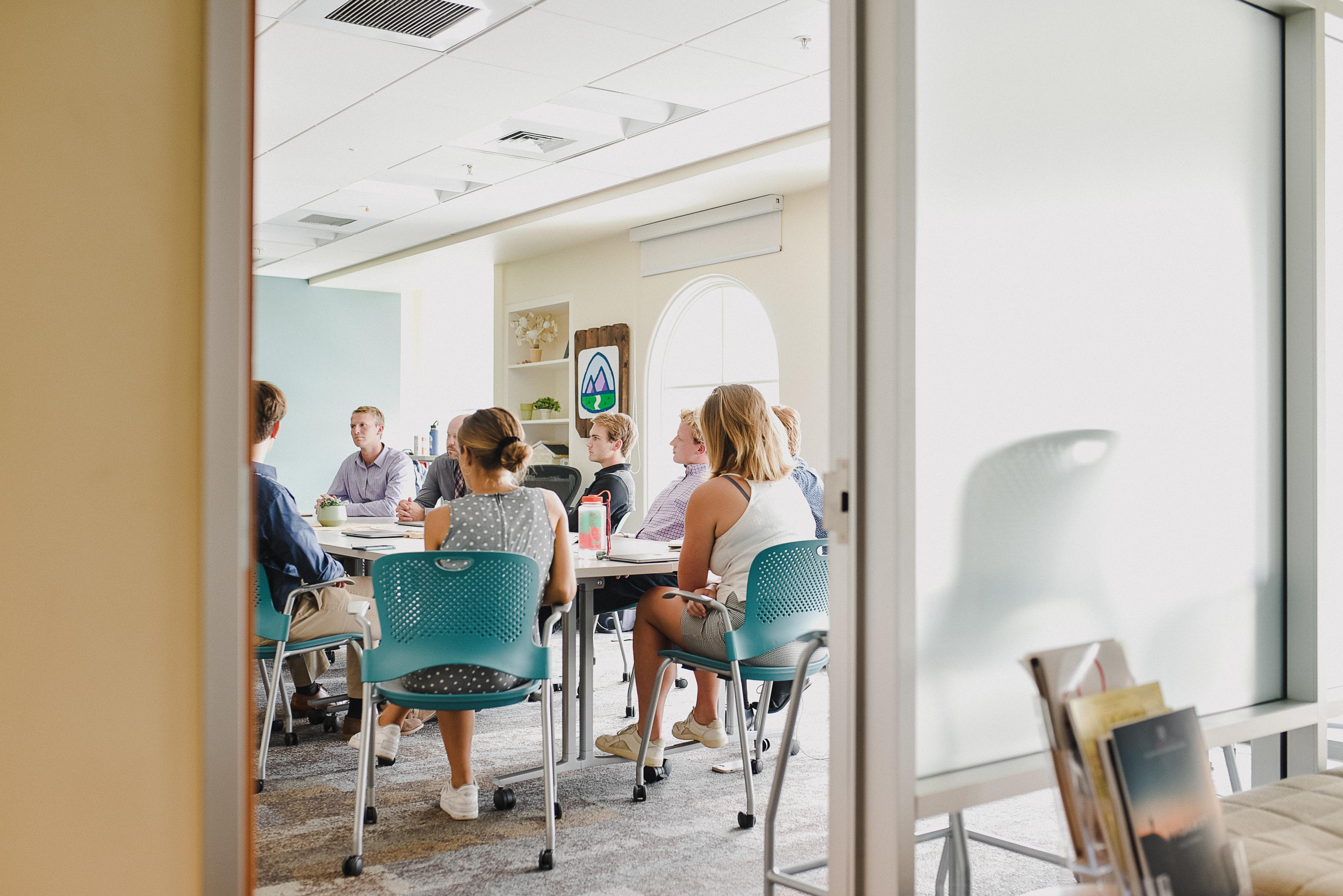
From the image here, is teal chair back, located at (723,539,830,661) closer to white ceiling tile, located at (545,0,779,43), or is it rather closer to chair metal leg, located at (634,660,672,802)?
chair metal leg, located at (634,660,672,802)

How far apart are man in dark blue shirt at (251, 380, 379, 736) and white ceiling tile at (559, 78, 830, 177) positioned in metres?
2.48

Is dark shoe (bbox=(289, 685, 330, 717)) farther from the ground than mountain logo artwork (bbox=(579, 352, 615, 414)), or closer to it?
closer to it

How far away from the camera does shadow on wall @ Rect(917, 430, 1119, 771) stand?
5.80 feet

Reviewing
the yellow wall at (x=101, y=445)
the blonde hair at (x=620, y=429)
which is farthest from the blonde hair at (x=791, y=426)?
the yellow wall at (x=101, y=445)

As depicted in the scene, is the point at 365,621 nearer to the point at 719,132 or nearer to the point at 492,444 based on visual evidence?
the point at 492,444

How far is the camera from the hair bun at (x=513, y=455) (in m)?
3.16

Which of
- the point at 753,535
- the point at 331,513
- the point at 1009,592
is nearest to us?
the point at 1009,592

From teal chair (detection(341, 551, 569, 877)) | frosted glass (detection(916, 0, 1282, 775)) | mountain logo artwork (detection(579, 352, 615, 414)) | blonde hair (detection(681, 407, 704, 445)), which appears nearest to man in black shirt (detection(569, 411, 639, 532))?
blonde hair (detection(681, 407, 704, 445))

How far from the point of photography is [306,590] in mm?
3434

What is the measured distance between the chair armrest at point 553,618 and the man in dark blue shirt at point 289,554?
0.59 m

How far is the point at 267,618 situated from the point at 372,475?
2.35 meters

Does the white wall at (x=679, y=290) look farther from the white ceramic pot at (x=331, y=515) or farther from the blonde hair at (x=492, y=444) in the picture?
the white ceramic pot at (x=331, y=515)

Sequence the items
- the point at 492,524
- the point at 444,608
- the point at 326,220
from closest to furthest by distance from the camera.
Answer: the point at 444,608, the point at 492,524, the point at 326,220

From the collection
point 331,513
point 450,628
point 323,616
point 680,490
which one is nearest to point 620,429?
point 680,490
